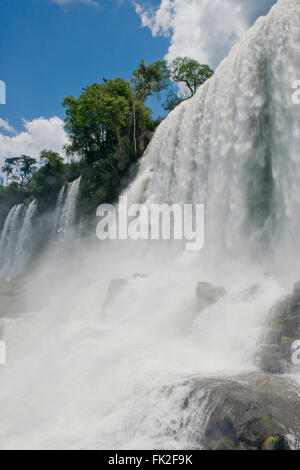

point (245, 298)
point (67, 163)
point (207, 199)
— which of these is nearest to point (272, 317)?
point (245, 298)

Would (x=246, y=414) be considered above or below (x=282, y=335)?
below

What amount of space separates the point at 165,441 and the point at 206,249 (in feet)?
33.0

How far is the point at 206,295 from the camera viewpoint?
8.80 meters

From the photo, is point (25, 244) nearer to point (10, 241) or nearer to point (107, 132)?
point (10, 241)

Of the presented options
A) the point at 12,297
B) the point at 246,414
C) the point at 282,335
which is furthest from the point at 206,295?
the point at 12,297

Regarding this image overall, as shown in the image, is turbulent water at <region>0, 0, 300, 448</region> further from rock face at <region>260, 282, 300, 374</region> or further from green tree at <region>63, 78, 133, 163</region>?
green tree at <region>63, 78, 133, 163</region>

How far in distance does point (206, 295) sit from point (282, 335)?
306cm

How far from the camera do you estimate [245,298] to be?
7895 millimetres

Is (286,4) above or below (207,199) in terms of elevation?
above

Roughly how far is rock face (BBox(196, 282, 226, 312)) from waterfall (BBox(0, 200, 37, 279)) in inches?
1023

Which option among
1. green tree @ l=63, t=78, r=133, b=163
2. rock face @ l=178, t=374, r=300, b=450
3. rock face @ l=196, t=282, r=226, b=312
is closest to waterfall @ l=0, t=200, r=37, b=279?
green tree @ l=63, t=78, r=133, b=163

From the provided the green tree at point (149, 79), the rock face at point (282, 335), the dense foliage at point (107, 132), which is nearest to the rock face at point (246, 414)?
the rock face at point (282, 335)

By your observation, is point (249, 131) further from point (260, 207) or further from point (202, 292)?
point (202, 292)

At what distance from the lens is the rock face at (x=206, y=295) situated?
866 centimetres
